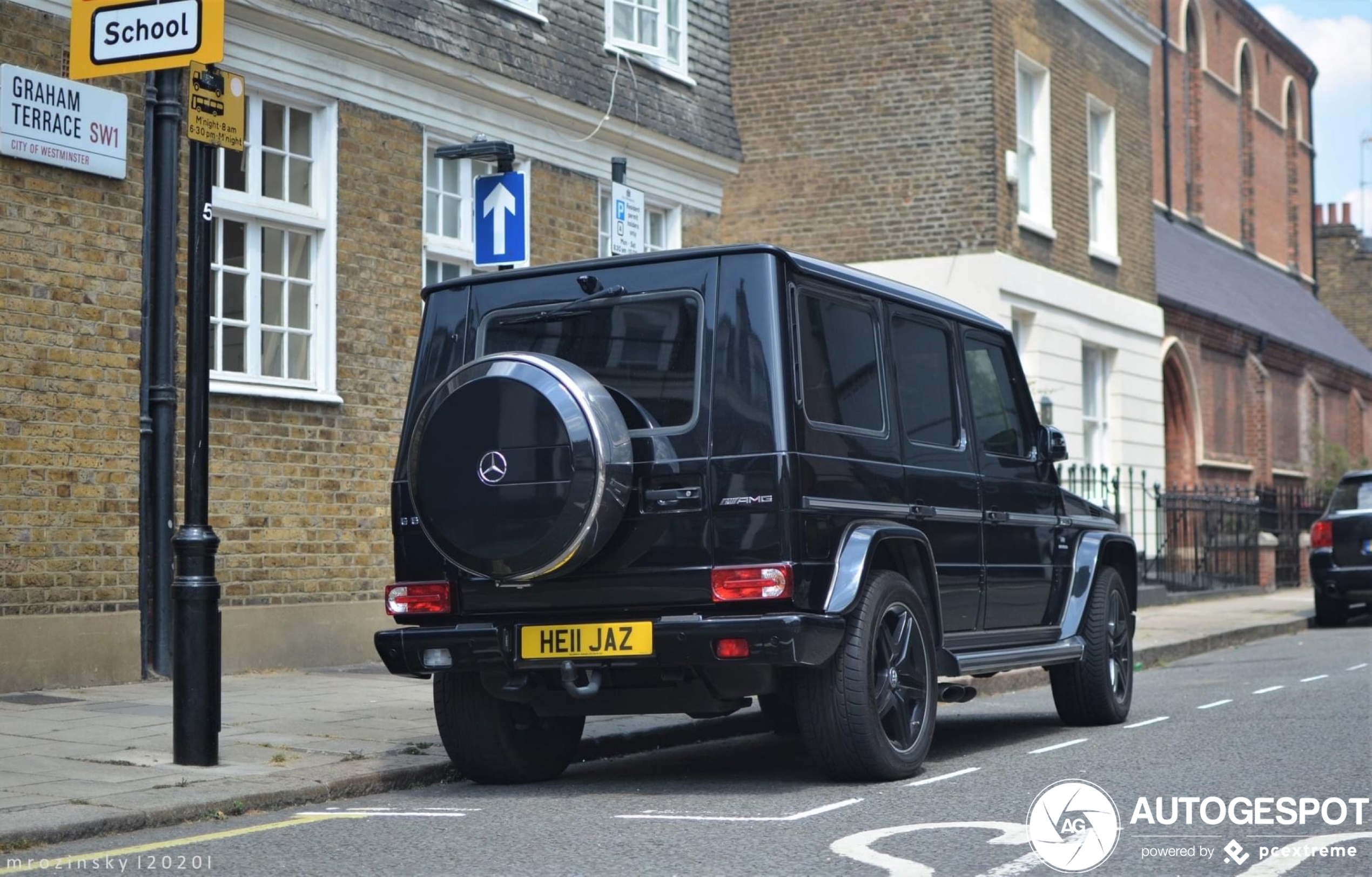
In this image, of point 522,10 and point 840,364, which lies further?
point 522,10

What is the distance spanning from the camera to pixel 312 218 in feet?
41.8

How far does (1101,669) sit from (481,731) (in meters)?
3.78

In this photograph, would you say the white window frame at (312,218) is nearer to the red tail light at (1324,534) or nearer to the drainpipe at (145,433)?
the drainpipe at (145,433)

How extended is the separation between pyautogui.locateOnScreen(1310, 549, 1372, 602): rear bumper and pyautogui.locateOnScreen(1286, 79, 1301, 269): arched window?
83.6 ft

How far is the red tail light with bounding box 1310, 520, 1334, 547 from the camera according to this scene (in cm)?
1966

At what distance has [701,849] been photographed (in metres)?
5.93

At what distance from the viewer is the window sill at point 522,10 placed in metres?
14.7

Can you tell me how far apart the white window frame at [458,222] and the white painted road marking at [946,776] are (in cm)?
705

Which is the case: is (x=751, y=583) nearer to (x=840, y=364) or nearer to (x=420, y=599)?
(x=840, y=364)

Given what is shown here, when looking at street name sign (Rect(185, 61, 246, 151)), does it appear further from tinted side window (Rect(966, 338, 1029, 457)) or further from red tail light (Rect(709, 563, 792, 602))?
tinted side window (Rect(966, 338, 1029, 457))

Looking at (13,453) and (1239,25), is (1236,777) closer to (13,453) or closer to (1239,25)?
(13,453)

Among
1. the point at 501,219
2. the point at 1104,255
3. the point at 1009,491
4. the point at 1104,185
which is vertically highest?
the point at 1104,185

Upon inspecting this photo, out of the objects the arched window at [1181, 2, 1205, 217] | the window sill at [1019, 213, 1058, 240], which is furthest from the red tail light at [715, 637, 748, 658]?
the arched window at [1181, 2, 1205, 217]

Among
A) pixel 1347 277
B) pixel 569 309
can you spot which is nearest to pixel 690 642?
pixel 569 309
